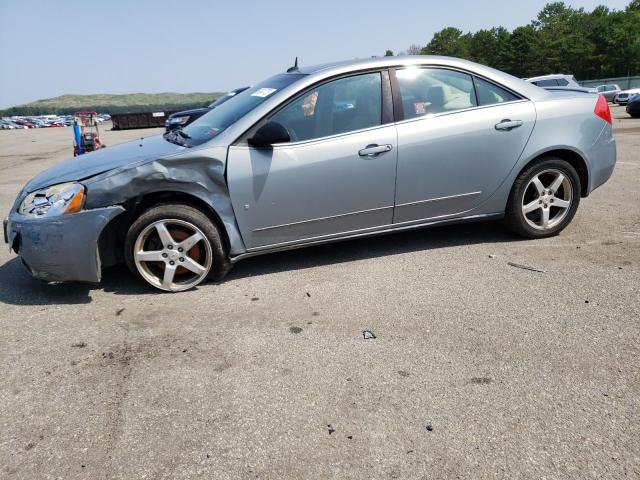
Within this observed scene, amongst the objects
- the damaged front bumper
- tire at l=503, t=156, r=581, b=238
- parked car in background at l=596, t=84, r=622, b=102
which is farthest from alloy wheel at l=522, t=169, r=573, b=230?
parked car in background at l=596, t=84, r=622, b=102

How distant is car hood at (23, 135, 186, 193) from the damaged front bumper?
332 millimetres

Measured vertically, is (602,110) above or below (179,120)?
above

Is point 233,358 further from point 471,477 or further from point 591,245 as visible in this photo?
point 591,245

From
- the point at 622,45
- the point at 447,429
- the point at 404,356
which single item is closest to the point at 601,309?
the point at 404,356

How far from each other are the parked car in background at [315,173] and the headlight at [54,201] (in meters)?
0.01

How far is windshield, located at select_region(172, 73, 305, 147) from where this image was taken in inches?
150

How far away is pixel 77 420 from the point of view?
88.0 inches

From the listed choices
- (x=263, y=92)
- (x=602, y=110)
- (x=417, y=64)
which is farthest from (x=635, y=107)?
(x=263, y=92)

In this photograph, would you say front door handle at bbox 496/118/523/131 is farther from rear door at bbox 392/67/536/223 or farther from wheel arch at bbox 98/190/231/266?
wheel arch at bbox 98/190/231/266

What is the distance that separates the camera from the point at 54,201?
3420 mm

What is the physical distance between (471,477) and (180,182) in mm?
2686

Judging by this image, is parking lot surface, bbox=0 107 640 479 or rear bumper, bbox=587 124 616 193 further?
rear bumper, bbox=587 124 616 193

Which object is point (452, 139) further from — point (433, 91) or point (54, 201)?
point (54, 201)

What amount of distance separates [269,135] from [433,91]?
4.80 feet
